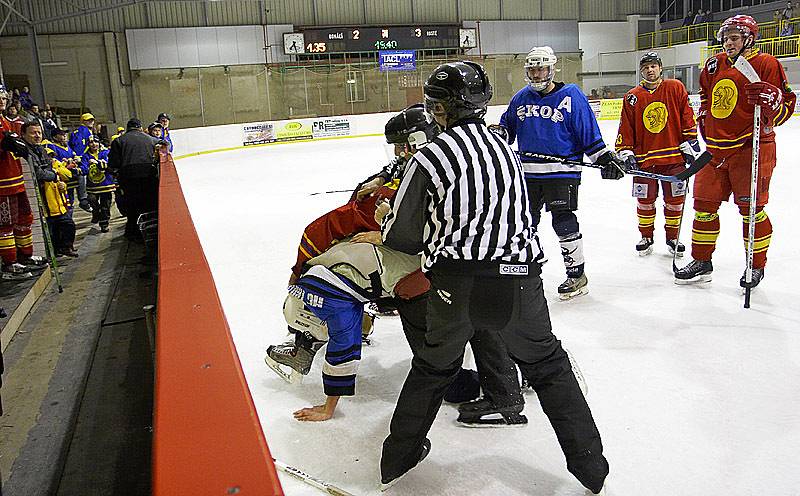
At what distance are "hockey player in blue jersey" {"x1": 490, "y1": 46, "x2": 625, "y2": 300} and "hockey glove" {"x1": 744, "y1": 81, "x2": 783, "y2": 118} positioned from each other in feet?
2.33

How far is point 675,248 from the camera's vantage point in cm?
468

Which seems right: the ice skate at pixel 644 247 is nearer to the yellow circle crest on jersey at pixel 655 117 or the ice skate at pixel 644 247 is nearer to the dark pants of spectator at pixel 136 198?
the yellow circle crest on jersey at pixel 655 117

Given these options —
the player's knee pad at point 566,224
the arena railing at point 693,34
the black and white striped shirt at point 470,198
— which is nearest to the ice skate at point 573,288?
the player's knee pad at point 566,224

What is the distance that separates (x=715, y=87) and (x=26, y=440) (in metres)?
3.91

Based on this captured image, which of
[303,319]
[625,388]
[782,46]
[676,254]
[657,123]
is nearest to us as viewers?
[303,319]

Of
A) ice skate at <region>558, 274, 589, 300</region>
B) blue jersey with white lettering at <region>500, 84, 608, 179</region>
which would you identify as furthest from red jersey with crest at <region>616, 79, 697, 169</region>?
ice skate at <region>558, 274, 589, 300</region>

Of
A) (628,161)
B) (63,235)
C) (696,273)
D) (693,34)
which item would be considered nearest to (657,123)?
(628,161)

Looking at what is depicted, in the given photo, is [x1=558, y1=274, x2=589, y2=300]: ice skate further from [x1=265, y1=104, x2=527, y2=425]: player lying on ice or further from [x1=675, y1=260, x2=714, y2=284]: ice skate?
[x1=265, y1=104, x2=527, y2=425]: player lying on ice

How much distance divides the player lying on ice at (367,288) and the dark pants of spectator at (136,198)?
472 centimetres

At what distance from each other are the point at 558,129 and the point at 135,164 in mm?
4695

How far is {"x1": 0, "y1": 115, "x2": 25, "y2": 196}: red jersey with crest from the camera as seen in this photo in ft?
16.9

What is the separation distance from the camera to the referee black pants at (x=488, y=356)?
2529mm

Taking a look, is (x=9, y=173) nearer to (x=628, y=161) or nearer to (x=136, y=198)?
(x=136, y=198)

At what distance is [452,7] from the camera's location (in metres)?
23.2
